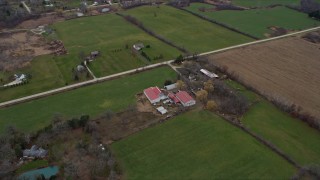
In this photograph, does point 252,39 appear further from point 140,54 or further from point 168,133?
point 168,133

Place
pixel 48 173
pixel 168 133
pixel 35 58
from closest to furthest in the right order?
pixel 48 173 < pixel 168 133 < pixel 35 58

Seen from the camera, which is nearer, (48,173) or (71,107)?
(48,173)

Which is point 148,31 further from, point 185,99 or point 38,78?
point 185,99

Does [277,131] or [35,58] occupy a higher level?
[277,131]

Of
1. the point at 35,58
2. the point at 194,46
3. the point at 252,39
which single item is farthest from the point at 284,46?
the point at 35,58

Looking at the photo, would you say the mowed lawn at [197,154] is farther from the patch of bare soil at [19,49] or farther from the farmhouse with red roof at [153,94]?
the patch of bare soil at [19,49]

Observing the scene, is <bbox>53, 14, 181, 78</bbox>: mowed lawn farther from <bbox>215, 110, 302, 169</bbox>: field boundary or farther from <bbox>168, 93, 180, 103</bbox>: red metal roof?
<bbox>215, 110, 302, 169</bbox>: field boundary

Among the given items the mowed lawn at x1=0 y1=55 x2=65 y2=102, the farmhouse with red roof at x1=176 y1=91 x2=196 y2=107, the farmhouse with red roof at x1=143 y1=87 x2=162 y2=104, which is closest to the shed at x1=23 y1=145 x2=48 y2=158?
the mowed lawn at x1=0 y1=55 x2=65 y2=102
